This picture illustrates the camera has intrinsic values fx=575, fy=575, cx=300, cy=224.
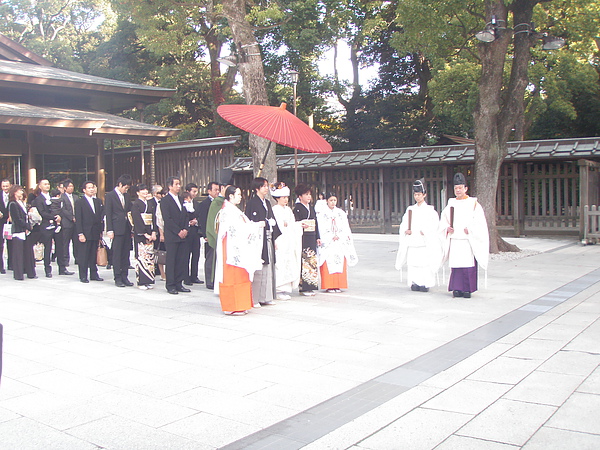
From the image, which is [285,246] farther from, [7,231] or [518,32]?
[518,32]

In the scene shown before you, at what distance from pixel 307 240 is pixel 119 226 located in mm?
3007

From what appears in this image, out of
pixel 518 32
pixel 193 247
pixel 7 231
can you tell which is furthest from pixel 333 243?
pixel 518 32

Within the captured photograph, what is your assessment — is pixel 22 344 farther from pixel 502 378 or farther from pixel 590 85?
pixel 590 85

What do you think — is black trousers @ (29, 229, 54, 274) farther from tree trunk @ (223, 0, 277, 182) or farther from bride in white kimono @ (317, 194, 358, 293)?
bride in white kimono @ (317, 194, 358, 293)

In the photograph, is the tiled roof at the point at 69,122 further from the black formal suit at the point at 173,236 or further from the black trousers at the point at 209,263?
the black trousers at the point at 209,263

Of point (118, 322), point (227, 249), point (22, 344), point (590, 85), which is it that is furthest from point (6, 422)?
point (590, 85)

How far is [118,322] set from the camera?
6414mm

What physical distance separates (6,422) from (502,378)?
3433mm

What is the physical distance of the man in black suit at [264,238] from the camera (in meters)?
7.23

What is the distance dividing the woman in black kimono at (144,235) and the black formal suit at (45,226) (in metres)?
2.32

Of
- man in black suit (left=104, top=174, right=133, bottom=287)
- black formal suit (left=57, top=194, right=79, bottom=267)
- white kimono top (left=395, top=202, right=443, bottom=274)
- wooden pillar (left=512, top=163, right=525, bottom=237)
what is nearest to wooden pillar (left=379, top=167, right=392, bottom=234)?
wooden pillar (left=512, top=163, right=525, bottom=237)

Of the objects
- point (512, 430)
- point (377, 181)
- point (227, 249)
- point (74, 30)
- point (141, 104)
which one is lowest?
point (512, 430)

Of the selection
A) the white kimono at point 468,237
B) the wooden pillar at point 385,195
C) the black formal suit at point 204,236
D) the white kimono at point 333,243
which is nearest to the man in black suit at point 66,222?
the black formal suit at point 204,236

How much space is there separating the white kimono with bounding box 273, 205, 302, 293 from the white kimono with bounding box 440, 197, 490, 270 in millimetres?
2072
